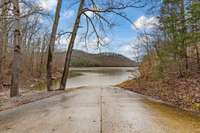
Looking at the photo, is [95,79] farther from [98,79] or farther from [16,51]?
[16,51]

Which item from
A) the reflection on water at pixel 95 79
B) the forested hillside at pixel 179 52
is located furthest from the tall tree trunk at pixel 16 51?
the reflection on water at pixel 95 79

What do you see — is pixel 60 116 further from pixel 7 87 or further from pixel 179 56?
pixel 7 87

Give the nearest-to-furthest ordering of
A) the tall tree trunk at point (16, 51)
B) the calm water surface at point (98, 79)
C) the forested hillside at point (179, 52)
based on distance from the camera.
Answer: the forested hillside at point (179, 52)
the tall tree trunk at point (16, 51)
the calm water surface at point (98, 79)

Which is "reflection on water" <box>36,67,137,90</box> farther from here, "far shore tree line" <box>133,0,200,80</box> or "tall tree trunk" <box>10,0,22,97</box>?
"tall tree trunk" <box>10,0,22,97</box>

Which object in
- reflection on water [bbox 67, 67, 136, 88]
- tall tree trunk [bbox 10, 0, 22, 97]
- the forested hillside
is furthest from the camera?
reflection on water [bbox 67, 67, 136, 88]

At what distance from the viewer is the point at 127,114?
21.6ft

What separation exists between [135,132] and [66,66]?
1343 centimetres

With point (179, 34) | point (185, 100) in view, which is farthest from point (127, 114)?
point (179, 34)

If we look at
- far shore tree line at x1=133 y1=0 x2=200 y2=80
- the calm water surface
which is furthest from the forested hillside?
the calm water surface

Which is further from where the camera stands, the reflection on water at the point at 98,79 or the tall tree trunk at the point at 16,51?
the reflection on water at the point at 98,79

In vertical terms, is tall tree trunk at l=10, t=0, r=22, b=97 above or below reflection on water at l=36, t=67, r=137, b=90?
above

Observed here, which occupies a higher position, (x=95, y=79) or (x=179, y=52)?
(x=179, y=52)

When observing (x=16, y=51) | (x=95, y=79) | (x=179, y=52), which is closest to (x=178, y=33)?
(x=179, y=52)

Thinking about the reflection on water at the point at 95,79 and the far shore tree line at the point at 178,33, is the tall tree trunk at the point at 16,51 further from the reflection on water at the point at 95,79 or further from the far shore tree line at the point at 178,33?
the reflection on water at the point at 95,79
